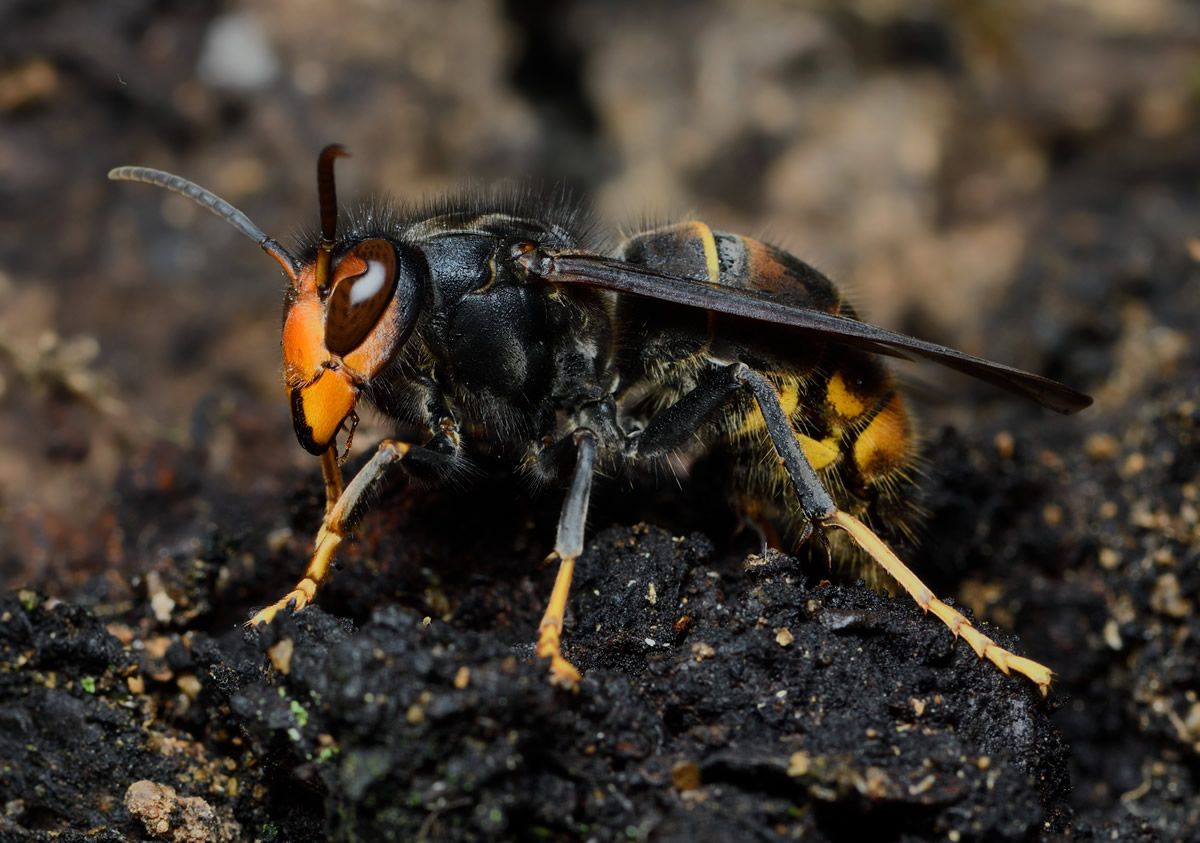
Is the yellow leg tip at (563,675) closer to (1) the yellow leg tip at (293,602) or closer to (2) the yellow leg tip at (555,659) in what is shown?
(2) the yellow leg tip at (555,659)

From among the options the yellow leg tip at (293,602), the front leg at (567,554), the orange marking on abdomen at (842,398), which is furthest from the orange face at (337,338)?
the orange marking on abdomen at (842,398)

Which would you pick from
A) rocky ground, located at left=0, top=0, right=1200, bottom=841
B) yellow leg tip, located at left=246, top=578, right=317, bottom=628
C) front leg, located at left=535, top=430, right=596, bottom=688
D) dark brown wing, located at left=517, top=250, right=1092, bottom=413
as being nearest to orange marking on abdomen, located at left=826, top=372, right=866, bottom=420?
dark brown wing, located at left=517, top=250, right=1092, bottom=413

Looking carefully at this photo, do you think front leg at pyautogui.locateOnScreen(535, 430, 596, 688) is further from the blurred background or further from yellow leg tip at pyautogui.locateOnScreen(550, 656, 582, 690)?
the blurred background

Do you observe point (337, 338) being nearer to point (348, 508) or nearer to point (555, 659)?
point (348, 508)

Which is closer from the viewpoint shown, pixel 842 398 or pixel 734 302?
pixel 734 302

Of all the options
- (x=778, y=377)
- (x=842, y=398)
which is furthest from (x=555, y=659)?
(x=842, y=398)
